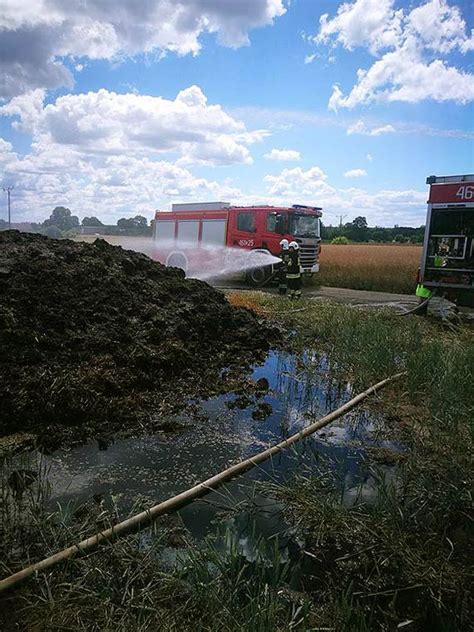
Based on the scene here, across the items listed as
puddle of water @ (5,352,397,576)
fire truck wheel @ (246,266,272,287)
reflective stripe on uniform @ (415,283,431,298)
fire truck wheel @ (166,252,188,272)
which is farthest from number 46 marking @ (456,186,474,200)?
fire truck wheel @ (166,252,188,272)

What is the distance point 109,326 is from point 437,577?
13.5 feet

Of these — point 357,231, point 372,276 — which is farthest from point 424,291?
point 357,231

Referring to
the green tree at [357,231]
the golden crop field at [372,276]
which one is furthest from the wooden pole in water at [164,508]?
the green tree at [357,231]

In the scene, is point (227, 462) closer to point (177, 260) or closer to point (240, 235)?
point (240, 235)

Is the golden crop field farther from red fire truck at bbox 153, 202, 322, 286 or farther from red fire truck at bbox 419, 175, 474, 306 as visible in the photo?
red fire truck at bbox 419, 175, 474, 306

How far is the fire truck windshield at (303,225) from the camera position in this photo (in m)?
15.4

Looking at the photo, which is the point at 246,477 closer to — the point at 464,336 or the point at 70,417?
the point at 70,417

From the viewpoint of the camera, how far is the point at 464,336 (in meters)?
7.04

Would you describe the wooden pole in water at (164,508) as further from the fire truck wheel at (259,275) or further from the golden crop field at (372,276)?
the golden crop field at (372,276)

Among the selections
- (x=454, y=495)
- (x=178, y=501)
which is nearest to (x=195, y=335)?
(x=178, y=501)

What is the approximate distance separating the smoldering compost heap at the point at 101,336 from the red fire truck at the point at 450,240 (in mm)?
4554

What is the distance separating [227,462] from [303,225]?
43.5 ft

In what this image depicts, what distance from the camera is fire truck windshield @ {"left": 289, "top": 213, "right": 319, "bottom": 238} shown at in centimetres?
1541

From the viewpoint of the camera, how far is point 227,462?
3.36 m
